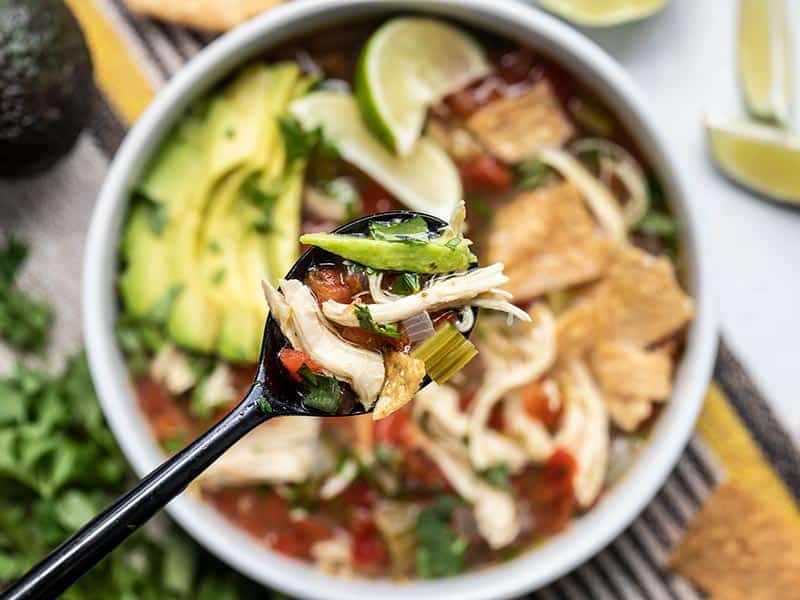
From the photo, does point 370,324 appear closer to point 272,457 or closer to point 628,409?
point 272,457

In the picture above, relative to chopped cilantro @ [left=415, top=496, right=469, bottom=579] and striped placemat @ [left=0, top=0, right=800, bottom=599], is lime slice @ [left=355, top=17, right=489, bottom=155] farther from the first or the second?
chopped cilantro @ [left=415, top=496, right=469, bottom=579]

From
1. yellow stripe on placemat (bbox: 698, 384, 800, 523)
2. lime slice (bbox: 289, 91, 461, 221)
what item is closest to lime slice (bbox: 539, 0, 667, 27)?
lime slice (bbox: 289, 91, 461, 221)

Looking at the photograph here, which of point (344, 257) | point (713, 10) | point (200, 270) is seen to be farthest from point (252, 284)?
point (713, 10)

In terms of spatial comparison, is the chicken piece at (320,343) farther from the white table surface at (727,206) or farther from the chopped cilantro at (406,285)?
the white table surface at (727,206)

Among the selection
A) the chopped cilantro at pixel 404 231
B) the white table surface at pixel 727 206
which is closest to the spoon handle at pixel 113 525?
the chopped cilantro at pixel 404 231

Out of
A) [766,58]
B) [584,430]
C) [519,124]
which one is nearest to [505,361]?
[584,430]

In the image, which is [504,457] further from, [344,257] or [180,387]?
[344,257]
